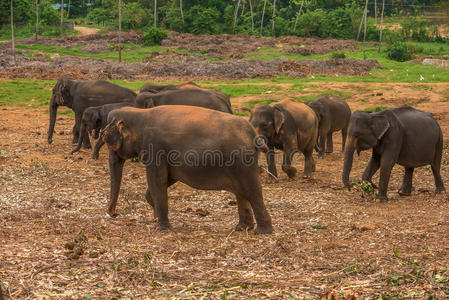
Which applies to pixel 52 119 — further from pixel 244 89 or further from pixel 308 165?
pixel 244 89

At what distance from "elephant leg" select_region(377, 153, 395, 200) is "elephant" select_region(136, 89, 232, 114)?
12.1 ft

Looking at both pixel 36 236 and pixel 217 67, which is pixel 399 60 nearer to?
pixel 217 67

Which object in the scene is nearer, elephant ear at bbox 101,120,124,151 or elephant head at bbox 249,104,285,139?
elephant ear at bbox 101,120,124,151

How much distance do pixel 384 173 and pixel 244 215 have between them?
3156mm

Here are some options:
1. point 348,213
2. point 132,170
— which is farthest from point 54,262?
point 132,170

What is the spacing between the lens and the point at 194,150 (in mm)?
7383

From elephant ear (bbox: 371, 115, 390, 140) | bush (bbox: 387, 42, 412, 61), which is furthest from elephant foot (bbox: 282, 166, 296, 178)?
bush (bbox: 387, 42, 412, 61)

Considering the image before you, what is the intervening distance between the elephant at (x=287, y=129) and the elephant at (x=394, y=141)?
1.64 metres

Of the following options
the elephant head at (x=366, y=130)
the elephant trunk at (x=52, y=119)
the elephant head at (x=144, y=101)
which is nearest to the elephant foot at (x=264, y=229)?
the elephant head at (x=366, y=130)

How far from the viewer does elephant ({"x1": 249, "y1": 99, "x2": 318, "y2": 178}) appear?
11406 millimetres

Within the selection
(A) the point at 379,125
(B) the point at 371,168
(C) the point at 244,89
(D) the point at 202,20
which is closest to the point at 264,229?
(A) the point at 379,125

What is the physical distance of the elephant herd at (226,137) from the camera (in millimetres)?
7375

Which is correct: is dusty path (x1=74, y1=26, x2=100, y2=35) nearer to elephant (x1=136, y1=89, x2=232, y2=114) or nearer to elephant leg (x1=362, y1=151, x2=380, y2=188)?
elephant (x1=136, y1=89, x2=232, y2=114)

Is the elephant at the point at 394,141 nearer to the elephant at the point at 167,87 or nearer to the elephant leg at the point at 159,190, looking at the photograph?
the elephant leg at the point at 159,190
